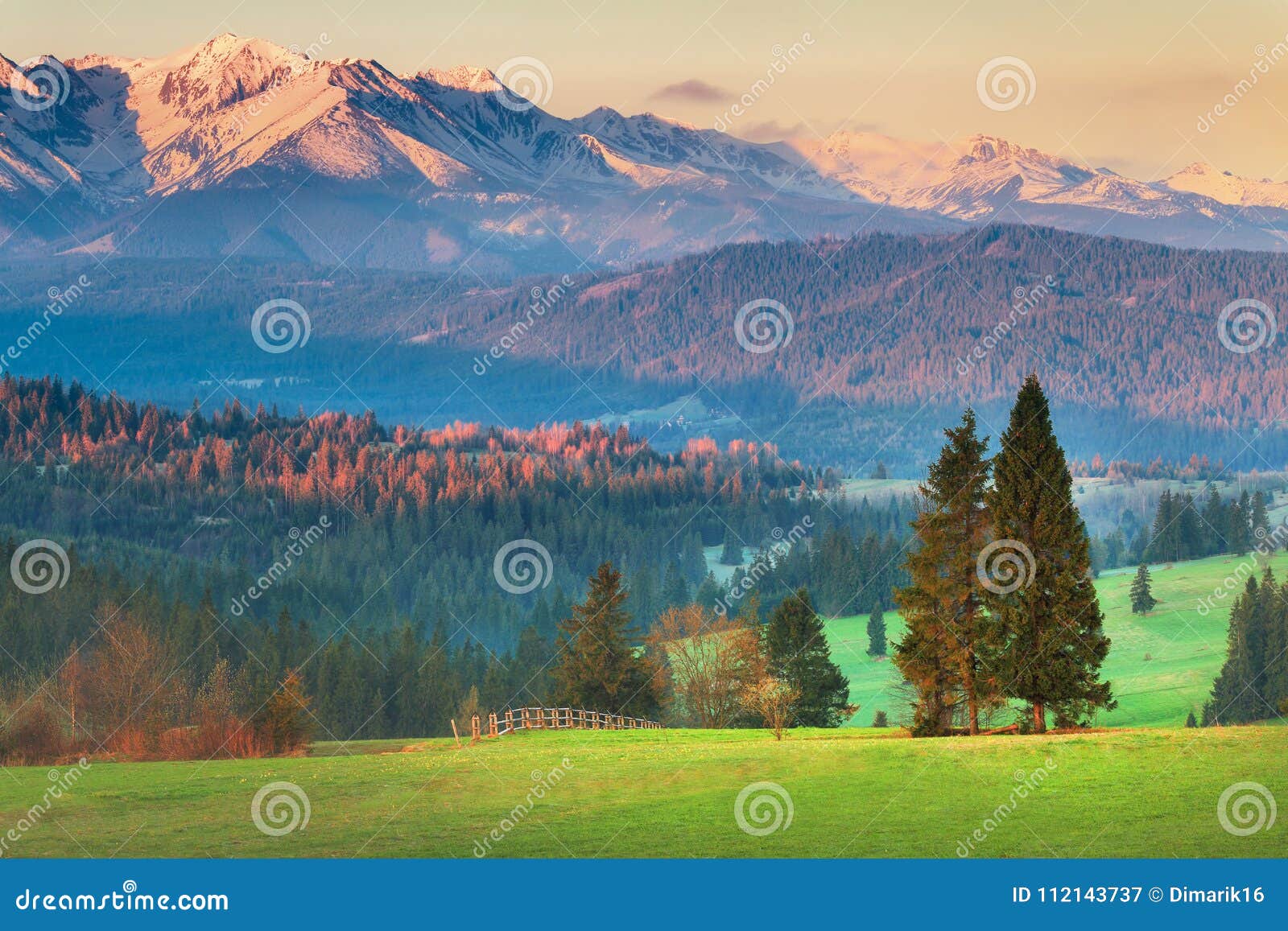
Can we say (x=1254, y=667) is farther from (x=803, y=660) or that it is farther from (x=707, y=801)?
(x=707, y=801)

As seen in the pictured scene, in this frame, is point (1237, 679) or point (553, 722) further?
point (1237, 679)

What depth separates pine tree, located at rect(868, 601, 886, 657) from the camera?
180375 millimetres

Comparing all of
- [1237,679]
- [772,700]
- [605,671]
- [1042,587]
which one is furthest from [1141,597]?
[1042,587]

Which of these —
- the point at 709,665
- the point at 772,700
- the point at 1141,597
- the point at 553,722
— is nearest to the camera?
Answer: the point at 772,700

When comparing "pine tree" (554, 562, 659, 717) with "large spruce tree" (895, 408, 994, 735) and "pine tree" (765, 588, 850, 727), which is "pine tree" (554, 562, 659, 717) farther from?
"large spruce tree" (895, 408, 994, 735)

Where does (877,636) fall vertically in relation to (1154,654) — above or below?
above

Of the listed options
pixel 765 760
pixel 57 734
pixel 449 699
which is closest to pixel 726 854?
pixel 765 760

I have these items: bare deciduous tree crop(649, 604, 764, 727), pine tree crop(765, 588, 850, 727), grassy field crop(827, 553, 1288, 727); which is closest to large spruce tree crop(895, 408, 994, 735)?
bare deciduous tree crop(649, 604, 764, 727)

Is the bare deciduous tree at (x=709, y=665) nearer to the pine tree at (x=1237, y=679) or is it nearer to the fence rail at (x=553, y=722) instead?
the fence rail at (x=553, y=722)

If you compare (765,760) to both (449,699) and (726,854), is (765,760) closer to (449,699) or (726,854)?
(726,854)

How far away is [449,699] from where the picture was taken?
472 feet

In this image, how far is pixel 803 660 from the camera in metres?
103

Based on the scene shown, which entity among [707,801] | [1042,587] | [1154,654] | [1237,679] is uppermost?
[1042,587]

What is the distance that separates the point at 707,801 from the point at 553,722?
32048 millimetres
